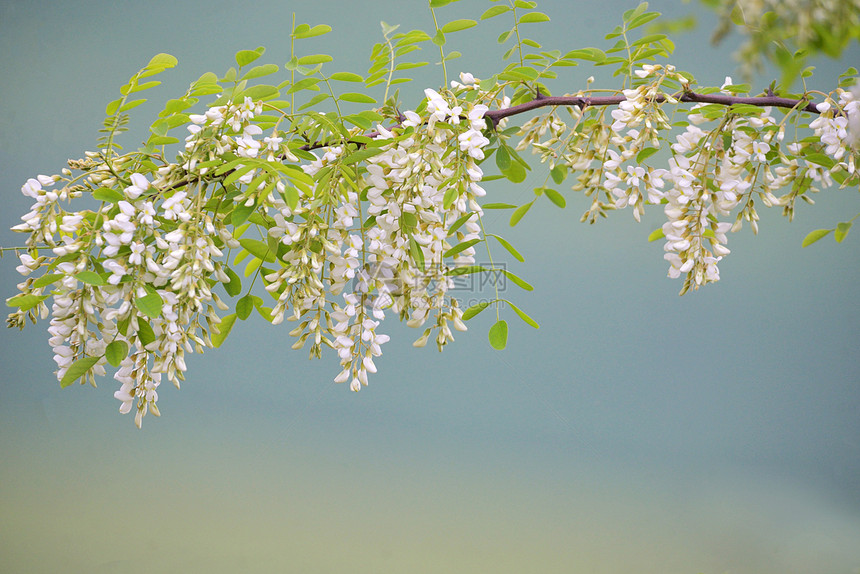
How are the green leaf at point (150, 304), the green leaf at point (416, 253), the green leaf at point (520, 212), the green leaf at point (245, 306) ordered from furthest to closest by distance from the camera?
1. the green leaf at point (520, 212)
2. the green leaf at point (245, 306)
3. the green leaf at point (416, 253)
4. the green leaf at point (150, 304)

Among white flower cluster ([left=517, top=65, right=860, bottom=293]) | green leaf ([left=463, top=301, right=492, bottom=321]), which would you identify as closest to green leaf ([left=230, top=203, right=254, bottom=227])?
green leaf ([left=463, top=301, right=492, bottom=321])

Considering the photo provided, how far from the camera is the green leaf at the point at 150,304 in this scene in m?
0.80

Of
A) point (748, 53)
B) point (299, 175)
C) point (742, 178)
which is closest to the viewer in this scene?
point (748, 53)

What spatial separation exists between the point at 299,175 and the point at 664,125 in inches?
20.9

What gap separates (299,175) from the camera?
841mm

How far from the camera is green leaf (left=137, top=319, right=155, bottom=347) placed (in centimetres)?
88

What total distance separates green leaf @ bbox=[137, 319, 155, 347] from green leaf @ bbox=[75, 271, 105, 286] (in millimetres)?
90

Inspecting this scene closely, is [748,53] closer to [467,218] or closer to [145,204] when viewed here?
[467,218]

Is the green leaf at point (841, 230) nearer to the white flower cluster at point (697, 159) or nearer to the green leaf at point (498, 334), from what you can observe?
the white flower cluster at point (697, 159)

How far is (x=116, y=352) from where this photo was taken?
881 mm

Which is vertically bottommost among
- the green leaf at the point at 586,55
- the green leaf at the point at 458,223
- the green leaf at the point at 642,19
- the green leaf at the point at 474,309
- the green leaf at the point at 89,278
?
the green leaf at the point at 89,278

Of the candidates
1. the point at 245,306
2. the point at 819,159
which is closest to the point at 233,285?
the point at 245,306

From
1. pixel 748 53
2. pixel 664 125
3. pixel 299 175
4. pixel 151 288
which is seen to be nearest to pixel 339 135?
pixel 299 175

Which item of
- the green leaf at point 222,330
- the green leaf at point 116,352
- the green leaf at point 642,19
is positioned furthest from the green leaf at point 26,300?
the green leaf at point 642,19
